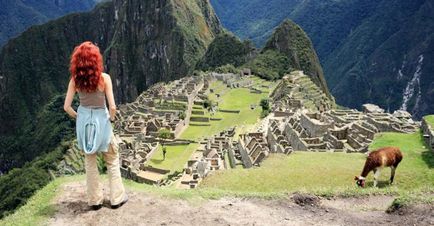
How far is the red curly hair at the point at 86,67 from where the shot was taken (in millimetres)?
8891

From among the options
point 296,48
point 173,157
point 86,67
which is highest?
point 296,48

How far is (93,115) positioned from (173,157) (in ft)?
109

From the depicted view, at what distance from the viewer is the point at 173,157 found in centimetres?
4222

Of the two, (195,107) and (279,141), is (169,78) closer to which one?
(195,107)

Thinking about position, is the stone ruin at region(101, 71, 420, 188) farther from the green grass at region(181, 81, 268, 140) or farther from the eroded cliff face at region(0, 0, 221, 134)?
the eroded cliff face at region(0, 0, 221, 134)

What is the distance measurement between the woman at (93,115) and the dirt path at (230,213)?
Answer: 38 centimetres

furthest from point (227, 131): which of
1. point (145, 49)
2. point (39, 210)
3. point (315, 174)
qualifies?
point (145, 49)

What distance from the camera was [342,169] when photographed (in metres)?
16.9

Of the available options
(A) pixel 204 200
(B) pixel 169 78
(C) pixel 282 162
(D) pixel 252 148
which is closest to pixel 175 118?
(D) pixel 252 148

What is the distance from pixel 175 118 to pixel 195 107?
817 centimetres

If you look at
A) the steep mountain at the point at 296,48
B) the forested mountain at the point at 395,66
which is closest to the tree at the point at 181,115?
the steep mountain at the point at 296,48

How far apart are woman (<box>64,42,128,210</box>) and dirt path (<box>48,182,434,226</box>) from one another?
0.38 meters

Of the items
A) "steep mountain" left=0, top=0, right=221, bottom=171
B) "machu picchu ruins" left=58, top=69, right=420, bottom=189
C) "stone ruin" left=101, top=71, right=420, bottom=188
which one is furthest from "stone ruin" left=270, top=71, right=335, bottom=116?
"steep mountain" left=0, top=0, right=221, bottom=171

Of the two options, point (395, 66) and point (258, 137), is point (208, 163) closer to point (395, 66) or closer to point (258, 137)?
point (258, 137)
